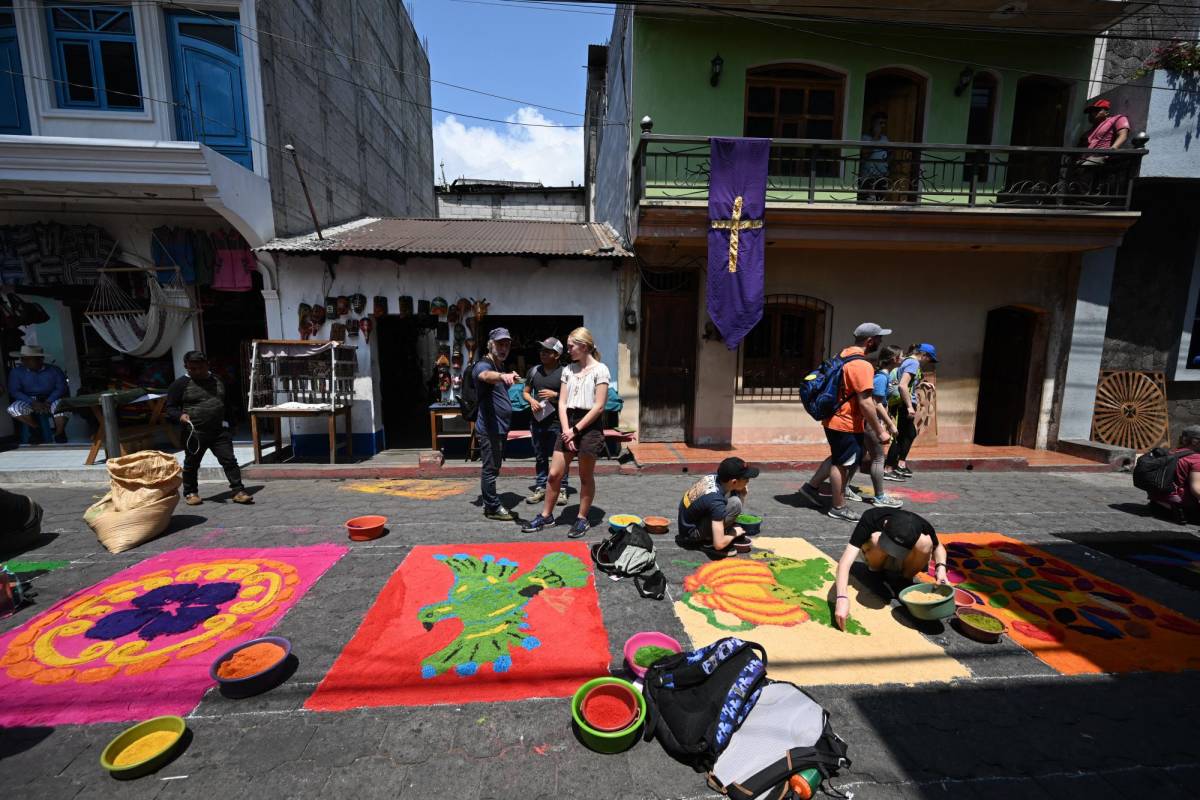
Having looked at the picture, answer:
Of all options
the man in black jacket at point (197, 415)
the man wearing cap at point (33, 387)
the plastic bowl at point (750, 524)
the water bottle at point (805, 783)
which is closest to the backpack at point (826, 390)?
the plastic bowl at point (750, 524)

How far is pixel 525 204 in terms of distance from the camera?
18328mm

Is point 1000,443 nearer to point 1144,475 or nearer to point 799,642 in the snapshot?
point 1144,475

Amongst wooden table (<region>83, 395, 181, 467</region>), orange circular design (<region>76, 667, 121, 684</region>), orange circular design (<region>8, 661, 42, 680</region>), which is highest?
wooden table (<region>83, 395, 181, 467</region>)

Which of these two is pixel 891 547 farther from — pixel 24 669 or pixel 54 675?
pixel 24 669

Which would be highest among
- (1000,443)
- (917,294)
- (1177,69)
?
(1177,69)

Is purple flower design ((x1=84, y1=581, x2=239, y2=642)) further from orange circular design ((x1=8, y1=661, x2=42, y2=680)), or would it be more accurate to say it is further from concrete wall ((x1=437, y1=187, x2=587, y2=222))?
concrete wall ((x1=437, y1=187, x2=587, y2=222))

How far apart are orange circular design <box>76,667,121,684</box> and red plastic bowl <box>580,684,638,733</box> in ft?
9.28

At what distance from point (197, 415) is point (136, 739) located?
13.8ft

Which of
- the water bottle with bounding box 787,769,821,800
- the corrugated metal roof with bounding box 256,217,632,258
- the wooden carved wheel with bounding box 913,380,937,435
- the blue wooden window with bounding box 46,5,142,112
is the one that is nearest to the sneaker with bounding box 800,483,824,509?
the water bottle with bounding box 787,769,821,800

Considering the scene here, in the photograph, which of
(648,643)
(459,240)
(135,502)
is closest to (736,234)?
(459,240)

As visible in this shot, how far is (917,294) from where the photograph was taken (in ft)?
29.6

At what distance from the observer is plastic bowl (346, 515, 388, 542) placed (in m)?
4.90

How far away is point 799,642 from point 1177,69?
10959mm

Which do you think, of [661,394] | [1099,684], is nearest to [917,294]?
[661,394]
